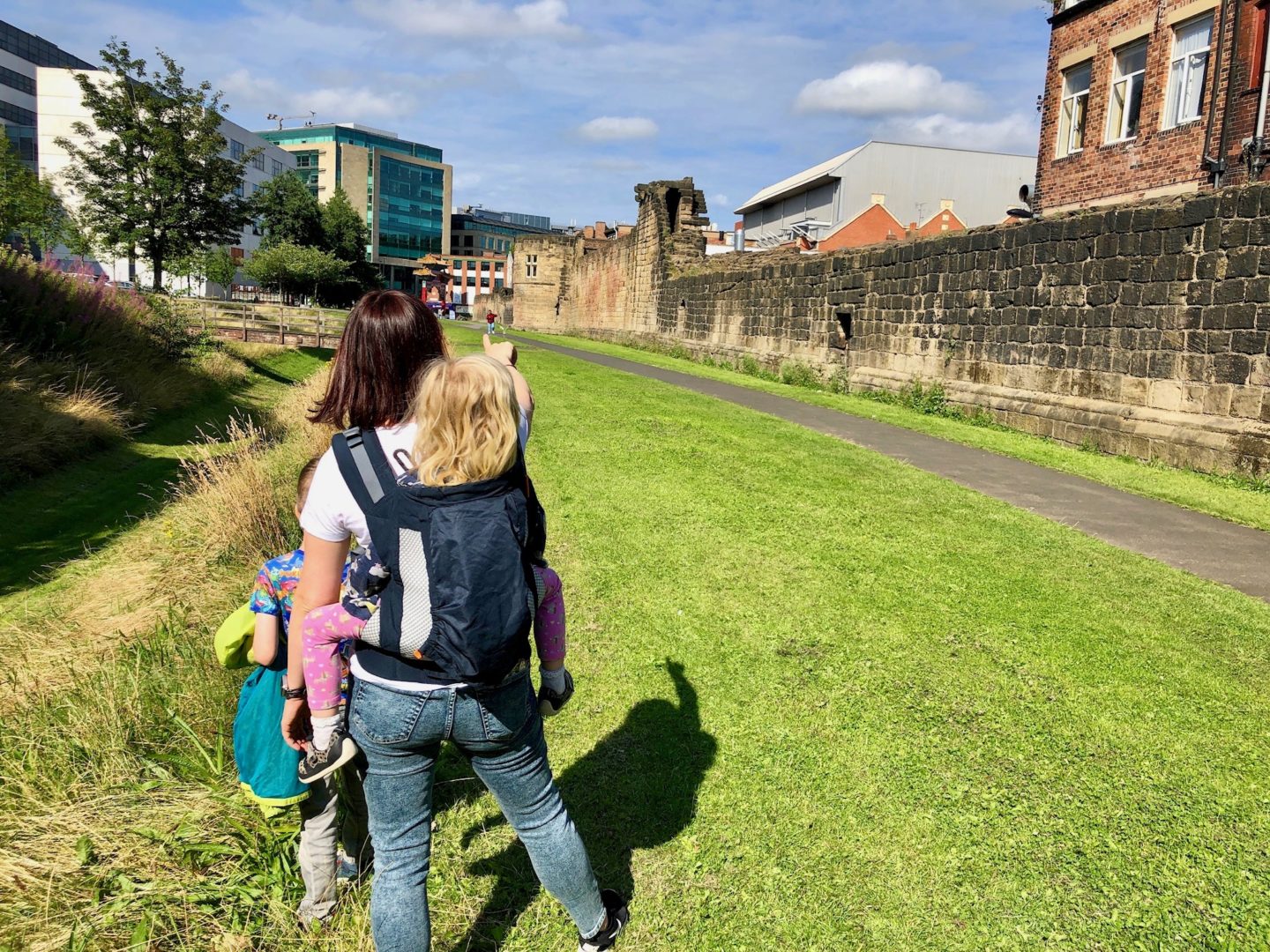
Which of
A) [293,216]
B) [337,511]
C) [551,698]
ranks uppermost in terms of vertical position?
[293,216]

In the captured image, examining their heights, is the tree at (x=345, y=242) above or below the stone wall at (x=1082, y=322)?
above

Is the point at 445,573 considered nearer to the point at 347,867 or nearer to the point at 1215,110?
the point at 347,867

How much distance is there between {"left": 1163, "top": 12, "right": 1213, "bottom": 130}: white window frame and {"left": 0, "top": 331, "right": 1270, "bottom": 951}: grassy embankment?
1553cm

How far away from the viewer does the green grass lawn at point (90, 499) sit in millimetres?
8727

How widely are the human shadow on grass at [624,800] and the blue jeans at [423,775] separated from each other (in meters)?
0.62

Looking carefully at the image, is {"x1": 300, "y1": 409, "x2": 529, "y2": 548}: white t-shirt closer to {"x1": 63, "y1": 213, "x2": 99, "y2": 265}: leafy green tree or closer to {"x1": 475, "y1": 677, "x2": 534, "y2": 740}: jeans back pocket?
{"x1": 475, "y1": 677, "x2": 534, "y2": 740}: jeans back pocket

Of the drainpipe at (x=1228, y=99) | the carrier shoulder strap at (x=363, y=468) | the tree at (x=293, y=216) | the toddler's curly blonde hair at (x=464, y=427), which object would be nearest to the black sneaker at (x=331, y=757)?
the carrier shoulder strap at (x=363, y=468)

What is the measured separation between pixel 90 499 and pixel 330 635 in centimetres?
980

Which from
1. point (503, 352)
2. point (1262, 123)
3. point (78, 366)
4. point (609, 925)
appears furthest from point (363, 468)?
point (1262, 123)

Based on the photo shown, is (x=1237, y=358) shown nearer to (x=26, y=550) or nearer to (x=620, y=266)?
(x=26, y=550)

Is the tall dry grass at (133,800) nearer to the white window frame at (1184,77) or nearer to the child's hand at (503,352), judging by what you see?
the child's hand at (503,352)

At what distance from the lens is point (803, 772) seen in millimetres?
3602

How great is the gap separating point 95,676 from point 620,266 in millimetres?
34156

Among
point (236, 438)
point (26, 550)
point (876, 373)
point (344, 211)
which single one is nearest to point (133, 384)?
point (26, 550)
